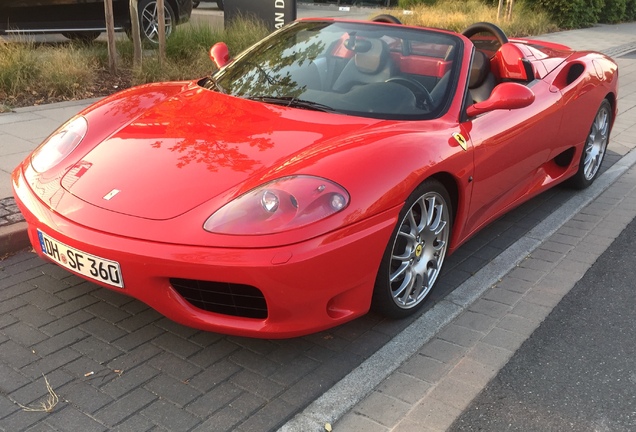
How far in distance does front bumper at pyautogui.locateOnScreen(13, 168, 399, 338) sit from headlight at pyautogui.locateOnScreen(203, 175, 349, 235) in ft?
0.31

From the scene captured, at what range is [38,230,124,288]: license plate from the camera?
2.69 meters

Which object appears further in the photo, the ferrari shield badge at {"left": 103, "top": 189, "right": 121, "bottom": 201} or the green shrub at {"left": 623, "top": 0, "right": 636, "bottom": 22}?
the green shrub at {"left": 623, "top": 0, "right": 636, "bottom": 22}

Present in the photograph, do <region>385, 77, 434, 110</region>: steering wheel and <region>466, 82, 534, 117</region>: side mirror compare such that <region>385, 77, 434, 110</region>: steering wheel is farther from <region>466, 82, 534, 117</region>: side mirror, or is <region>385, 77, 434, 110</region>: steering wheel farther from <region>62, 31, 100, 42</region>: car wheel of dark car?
<region>62, 31, 100, 42</region>: car wheel of dark car

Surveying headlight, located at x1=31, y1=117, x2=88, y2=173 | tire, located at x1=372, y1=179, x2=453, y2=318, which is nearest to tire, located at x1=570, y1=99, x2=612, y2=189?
tire, located at x1=372, y1=179, x2=453, y2=318

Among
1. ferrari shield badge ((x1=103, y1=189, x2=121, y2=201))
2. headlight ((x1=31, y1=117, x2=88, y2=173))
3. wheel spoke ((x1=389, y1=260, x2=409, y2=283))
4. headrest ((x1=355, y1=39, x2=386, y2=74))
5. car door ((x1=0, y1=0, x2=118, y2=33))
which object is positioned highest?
headrest ((x1=355, y1=39, x2=386, y2=74))

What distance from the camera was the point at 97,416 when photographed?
2.49 meters

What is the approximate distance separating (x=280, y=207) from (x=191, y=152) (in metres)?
0.65

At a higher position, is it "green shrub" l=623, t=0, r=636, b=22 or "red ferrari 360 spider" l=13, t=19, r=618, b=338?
"red ferrari 360 spider" l=13, t=19, r=618, b=338

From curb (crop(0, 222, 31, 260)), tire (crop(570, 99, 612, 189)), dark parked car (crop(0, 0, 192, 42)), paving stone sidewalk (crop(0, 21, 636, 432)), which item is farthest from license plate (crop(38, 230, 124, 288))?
dark parked car (crop(0, 0, 192, 42))


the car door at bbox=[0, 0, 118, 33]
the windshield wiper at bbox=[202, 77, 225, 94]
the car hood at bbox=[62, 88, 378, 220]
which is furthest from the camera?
the car door at bbox=[0, 0, 118, 33]

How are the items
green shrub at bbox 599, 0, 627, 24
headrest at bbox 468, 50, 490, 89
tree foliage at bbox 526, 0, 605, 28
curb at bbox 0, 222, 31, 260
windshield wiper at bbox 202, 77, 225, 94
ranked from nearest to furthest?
1. curb at bbox 0, 222, 31, 260
2. windshield wiper at bbox 202, 77, 225, 94
3. headrest at bbox 468, 50, 490, 89
4. tree foliage at bbox 526, 0, 605, 28
5. green shrub at bbox 599, 0, 627, 24

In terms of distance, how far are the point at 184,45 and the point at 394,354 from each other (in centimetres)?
680

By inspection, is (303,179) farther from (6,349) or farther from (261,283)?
(6,349)

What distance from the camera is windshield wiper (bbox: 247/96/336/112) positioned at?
3.57 metres
